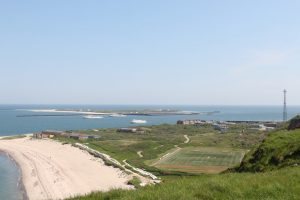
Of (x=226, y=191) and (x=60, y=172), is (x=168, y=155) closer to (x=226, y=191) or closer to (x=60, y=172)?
(x=60, y=172)

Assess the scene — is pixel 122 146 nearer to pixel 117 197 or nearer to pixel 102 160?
pixel 102 160

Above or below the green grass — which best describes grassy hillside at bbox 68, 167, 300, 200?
above

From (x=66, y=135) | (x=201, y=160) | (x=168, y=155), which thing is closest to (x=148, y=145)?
(x=168, y=155)

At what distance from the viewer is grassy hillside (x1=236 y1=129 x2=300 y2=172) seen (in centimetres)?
1951

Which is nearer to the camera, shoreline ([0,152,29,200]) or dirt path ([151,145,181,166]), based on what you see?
shoreline ([0,152,29,200])

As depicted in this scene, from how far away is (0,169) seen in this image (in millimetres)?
63375

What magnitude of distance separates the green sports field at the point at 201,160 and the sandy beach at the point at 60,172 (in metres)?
9.67

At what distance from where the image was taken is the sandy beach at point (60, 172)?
47.6 meters

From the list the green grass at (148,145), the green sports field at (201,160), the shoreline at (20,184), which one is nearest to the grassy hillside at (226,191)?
the shoreline at (20,184)

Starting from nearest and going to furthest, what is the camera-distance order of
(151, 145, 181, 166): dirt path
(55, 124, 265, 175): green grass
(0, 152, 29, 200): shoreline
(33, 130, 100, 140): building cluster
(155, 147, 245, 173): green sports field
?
(0, 152, 29, 200): shoreline < (155, 147, 245, 173): green sports field < (55, 124, 265, 175): green grass < (151, 145, 181, 166): dirt path < (33, 130, 100, 140): building cluster

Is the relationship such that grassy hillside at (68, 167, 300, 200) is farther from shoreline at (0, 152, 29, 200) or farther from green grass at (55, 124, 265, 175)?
green grass at (55, 124, 265, 175)

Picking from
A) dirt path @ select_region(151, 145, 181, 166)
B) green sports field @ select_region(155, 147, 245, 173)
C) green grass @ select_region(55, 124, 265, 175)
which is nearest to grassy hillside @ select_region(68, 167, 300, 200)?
green grass @ select_region(55, 124, 265, 175)

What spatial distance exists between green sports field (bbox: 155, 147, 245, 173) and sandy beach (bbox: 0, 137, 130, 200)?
31.7 ft

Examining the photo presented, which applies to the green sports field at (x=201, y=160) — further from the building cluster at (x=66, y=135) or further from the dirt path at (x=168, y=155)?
the building cluster at (x=66, y=135)
